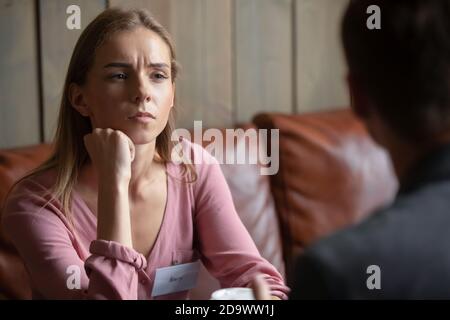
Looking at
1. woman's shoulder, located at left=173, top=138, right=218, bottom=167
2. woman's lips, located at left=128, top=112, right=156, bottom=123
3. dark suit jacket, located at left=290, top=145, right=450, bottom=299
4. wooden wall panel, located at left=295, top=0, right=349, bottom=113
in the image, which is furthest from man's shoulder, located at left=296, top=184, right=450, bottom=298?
wooden wall panel, located at left=295, top=0, right=349, bottom=113

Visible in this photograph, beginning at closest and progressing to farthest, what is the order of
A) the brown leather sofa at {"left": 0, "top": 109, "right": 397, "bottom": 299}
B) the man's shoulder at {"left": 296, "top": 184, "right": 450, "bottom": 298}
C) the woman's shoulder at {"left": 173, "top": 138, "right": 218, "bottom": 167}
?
the man's shoulder at {"left": 296, "top": 184, "right": 450, "bottom": 298} < the woman's shoulder at {"left": 173, "top": 138, "right": 218, "bottom": 167} < the brown leather sofa at {"left": 0, "top": 109, "right": 397, "bottom": 299}

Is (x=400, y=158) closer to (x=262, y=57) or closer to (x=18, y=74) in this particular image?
(x=18, y=74)

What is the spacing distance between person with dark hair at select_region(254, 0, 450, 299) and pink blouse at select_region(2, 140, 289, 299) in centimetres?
47

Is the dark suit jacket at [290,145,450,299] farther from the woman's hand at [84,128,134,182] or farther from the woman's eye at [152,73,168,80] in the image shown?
the woman's eye at [152,73,168,80]

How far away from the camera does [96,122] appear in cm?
130

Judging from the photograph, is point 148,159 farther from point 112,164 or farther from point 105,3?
point 105,3

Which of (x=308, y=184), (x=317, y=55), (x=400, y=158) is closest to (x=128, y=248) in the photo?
(x=400, y=158)

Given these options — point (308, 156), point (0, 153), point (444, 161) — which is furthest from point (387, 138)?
point (308, 156)

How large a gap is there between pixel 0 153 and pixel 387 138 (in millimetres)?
950

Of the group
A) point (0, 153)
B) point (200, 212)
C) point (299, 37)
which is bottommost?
point (200, 212)

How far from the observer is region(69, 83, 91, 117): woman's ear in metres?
1.32

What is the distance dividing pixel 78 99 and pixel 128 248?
0.99 feet

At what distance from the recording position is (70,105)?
1.34 meters

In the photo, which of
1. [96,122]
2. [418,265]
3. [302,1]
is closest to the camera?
[418,265]
